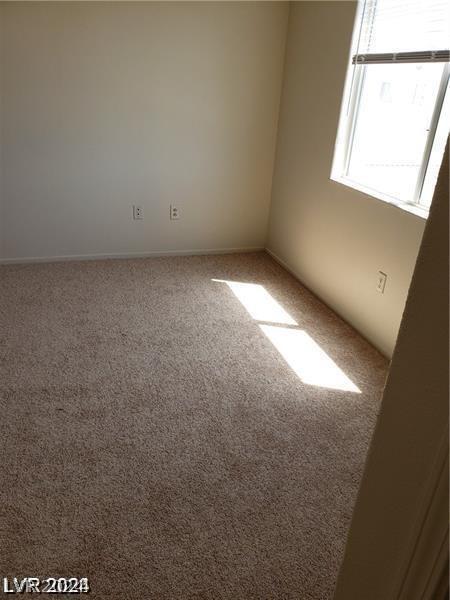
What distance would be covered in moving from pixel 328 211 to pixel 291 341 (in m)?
0.97

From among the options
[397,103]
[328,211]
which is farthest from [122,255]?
[397,103]

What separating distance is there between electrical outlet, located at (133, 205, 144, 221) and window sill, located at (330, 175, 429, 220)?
1545mm

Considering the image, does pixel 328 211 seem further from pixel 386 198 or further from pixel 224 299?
pixel 224 299

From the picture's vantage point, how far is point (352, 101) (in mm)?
2814

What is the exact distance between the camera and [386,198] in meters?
2.57

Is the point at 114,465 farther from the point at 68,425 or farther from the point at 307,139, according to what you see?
the point at 307,139

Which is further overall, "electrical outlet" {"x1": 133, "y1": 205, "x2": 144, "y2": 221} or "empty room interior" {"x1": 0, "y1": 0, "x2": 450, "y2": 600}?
"electrical outlet" {"x1": 133, "y1": 205, "x2": 144, "y2": 221}

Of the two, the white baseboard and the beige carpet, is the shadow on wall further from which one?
the white baseboard

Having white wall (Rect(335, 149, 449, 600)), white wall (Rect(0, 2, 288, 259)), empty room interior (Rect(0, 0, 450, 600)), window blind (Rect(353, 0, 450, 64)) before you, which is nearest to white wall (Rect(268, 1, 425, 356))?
empty room interior (Rect(0, 0, 450, 600))

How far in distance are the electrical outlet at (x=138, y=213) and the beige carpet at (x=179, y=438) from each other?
2.49ft

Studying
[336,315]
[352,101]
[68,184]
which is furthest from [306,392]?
[68,184]

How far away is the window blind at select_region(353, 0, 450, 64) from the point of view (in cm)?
214

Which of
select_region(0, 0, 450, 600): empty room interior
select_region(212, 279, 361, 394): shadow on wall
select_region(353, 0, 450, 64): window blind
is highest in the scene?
select_region(353, 0, 450, 64): window blind

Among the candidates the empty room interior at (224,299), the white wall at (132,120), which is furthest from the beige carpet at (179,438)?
the white wall at (132,120)
